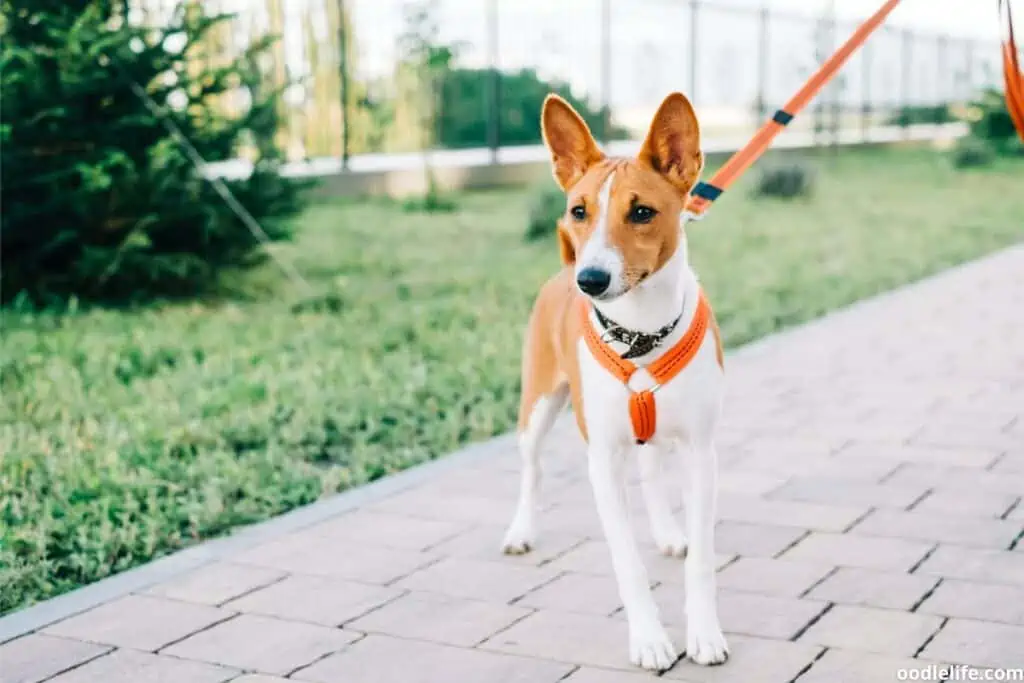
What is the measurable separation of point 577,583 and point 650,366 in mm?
911

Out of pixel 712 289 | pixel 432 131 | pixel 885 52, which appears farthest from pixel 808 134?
pixel 712 289

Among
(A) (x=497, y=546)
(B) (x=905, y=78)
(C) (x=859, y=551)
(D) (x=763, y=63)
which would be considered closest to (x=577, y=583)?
(A) (x=497, y=546)

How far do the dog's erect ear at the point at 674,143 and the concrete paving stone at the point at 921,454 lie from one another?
2403 mm

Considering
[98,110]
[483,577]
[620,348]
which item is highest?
[98,110]

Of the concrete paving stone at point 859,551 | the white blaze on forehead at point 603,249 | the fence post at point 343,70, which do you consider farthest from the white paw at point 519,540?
the fence post at point 343,70

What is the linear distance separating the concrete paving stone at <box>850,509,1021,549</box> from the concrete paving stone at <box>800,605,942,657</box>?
709 millimetres

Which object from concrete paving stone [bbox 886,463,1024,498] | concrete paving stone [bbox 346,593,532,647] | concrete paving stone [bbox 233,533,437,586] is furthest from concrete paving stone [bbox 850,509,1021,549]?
concrete paving stone [bbox 233,533,437,586]

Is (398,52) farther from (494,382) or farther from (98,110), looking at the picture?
(494,382)

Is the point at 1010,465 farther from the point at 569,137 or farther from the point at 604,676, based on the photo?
the point at 569,137

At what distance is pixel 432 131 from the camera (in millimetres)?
19828

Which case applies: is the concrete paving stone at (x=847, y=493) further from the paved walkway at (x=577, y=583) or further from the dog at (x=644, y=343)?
the dog at (x=644, y=343)

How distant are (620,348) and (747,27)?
2229 centimetres

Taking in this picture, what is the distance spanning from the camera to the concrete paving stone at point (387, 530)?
4.45 m

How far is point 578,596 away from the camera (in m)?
3.89
